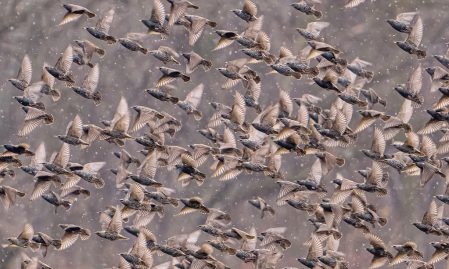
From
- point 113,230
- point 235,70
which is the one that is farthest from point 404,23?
point 113,230

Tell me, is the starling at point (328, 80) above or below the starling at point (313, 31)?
below

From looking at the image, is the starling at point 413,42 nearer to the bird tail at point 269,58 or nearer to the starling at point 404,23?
the starling at point 404,23

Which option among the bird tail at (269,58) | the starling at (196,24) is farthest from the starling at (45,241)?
the bird tail at (269,58)

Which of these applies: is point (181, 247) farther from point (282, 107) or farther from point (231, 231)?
point (282, 107)

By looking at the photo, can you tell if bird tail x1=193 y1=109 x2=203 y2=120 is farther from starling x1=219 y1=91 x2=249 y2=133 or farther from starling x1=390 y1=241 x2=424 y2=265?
starling x1=390 y1=241 x2=424 y2=265

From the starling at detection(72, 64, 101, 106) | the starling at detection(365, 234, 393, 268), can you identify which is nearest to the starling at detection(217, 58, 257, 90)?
the starling at detection(72, 64, 101, 106)

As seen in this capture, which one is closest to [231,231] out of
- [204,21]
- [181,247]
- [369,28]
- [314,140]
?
[181,247]
